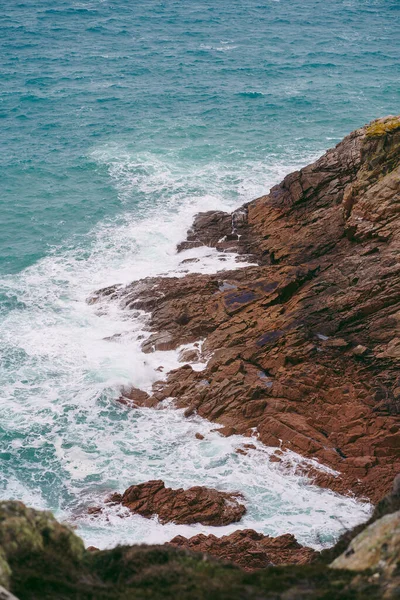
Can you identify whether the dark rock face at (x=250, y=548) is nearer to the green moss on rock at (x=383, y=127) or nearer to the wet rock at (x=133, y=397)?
the wet rock at (x=133, y=397)

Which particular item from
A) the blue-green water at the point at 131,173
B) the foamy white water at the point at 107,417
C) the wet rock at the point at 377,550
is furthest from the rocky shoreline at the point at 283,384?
the blue-green water at the point at 131,173

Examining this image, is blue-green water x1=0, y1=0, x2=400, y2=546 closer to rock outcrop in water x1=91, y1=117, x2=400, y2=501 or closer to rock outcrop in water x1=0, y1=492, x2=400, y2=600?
rock outcrop in water x1=91, y1=117, x2=400, y2=501

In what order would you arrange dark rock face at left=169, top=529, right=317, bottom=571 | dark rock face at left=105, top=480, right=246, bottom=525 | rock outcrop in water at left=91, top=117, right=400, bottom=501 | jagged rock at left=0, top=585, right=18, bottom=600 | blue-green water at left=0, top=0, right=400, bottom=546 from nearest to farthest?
jagged rock at left=0, top=585, right=18, bottom=600 < dark rock face at left=169, top=529, right=317, bottom=571 < dark rock face at left=105, top=480, right=246, bottom=525 < rock outcrop in water at left=91, top=117, right=400, bottom=501 < blue-green water at left=0, top=0, right=400, bottom=546

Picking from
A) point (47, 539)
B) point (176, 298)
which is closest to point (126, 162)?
point (176, 298)

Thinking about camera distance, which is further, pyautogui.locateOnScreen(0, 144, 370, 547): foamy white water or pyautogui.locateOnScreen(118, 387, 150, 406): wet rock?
pyautogui.locateOnScreen(118, 387, 150, 406): wet rock

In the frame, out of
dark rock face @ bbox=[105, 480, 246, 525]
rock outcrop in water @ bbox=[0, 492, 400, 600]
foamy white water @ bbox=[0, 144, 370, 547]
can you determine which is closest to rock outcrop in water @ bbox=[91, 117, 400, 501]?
foamy white water @ bbox=[0, 144, 370, 547]

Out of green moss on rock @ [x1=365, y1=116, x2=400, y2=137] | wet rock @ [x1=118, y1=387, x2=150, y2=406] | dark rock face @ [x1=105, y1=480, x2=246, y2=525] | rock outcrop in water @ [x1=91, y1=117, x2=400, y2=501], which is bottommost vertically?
dark rock face @ [x1=105, y1=480, x2=246, y2=525]
